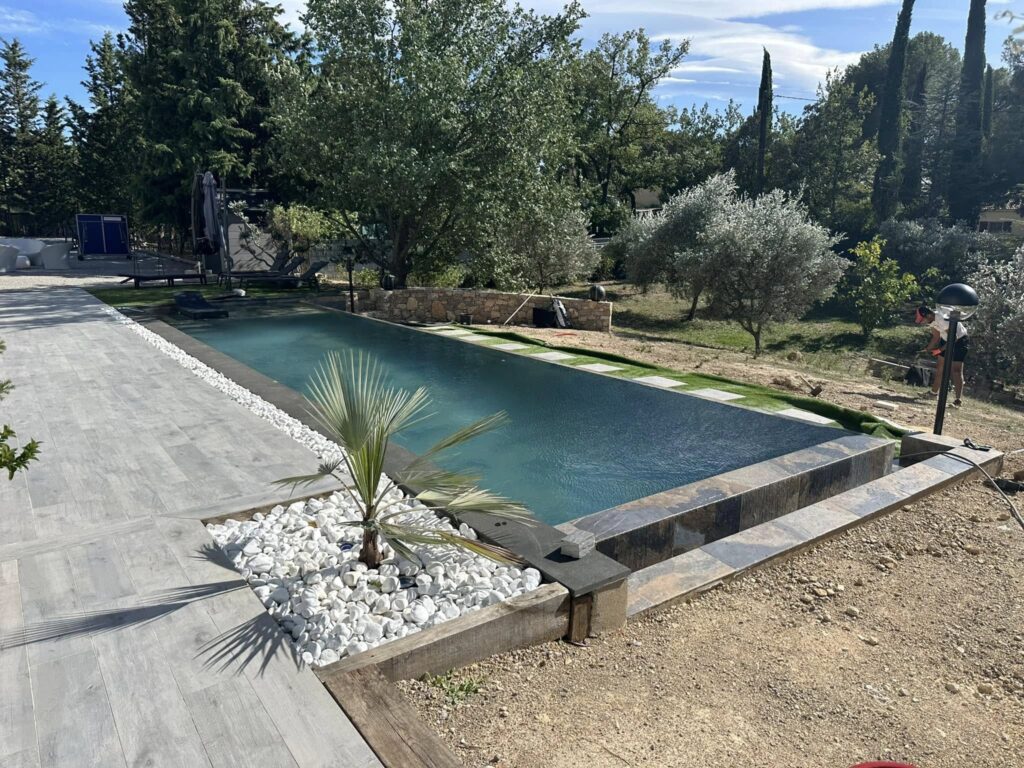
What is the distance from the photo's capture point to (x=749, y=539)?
461cm

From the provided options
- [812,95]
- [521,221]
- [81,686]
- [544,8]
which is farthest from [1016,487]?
[812,95]

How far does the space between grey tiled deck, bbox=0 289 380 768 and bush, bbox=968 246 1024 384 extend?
1557 cm

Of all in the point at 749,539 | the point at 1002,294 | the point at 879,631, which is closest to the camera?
the point at 879,631

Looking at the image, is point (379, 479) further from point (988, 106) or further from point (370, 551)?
point (988, 106)

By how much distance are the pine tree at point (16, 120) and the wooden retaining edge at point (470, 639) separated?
133 feet

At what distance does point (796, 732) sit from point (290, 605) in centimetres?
232

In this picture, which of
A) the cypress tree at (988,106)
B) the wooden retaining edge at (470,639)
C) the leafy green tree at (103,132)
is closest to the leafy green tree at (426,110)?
the wooden retaining edge at (470,639)

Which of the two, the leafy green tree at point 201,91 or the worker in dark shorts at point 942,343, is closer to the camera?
the worker in dark shorts at point 942,343

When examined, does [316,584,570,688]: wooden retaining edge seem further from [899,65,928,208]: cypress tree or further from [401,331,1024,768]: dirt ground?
[899,65,928,208]: cypress tree

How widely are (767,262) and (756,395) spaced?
8.91 m

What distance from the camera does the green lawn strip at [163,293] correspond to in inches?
639

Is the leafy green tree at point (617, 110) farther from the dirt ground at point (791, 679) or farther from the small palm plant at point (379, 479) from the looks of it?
the small palm plant at point (379, 479)

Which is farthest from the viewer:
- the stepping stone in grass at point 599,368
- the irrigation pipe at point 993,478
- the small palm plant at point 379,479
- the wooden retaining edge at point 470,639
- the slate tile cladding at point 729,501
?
the stepping stone in grass at point 599,368

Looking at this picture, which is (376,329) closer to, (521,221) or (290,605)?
(521,221)
